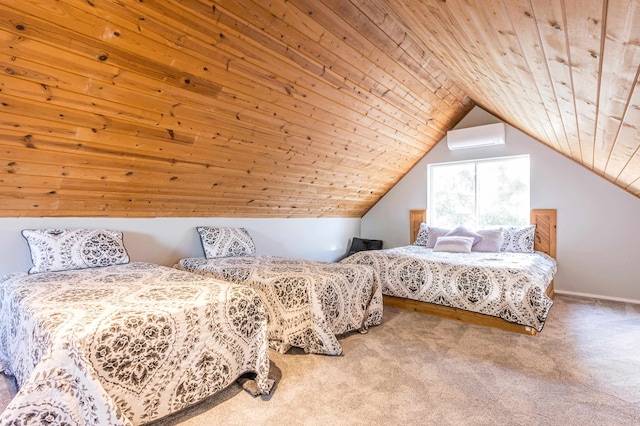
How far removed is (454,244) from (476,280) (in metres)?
1.17

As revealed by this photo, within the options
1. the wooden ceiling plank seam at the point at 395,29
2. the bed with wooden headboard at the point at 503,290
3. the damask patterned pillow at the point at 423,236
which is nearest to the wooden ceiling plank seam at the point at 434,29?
the wooden ceiling plank seam at the point at 395,29

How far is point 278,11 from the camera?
1957mm

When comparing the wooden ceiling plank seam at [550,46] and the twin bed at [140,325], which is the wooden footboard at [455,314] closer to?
the twin bed at [140,325]

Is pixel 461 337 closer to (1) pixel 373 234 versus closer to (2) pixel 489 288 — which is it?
(2) pixel 489 288

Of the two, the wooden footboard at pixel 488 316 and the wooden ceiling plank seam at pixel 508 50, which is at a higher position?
the wooden ceiling plank seam at pixel 508 50

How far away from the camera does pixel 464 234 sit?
422 cm

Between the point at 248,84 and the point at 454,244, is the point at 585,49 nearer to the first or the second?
the point at 248,84

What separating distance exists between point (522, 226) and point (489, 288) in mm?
1787

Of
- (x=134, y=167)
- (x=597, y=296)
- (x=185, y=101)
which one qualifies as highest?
(x=185, y=101)

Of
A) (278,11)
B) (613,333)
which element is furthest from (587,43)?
(613,333)

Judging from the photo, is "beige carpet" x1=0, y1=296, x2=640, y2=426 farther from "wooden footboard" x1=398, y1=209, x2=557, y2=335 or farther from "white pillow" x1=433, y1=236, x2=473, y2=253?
"white pillow" x1=433, y1=236, x2=473, y2=253

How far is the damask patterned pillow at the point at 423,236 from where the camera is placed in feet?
15.2

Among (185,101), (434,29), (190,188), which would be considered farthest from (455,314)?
(185,101)

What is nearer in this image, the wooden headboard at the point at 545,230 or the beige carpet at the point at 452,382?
the beige carpet at the point at 452,382
